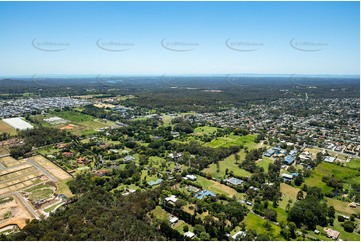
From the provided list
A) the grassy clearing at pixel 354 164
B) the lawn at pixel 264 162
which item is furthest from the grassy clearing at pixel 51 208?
the grassy clearing at pixel 354 164

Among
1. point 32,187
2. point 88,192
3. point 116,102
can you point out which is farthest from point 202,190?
point 116,102

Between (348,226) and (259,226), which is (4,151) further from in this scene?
(348,226)

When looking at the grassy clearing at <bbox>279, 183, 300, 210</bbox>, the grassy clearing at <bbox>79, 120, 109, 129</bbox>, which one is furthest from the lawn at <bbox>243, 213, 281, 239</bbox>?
the grassy clearing at <bbox>79, 120, 109, 129</bbox>

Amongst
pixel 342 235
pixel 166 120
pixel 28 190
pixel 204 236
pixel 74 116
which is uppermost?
pixel 74 116

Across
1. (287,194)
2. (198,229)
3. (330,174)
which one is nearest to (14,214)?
(198,229)

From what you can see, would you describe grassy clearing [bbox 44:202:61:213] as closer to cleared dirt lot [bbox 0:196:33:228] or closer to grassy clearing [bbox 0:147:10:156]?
cleared dirt lot [bbox 0:196:33:228]

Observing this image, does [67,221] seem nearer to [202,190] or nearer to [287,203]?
[202,190]
